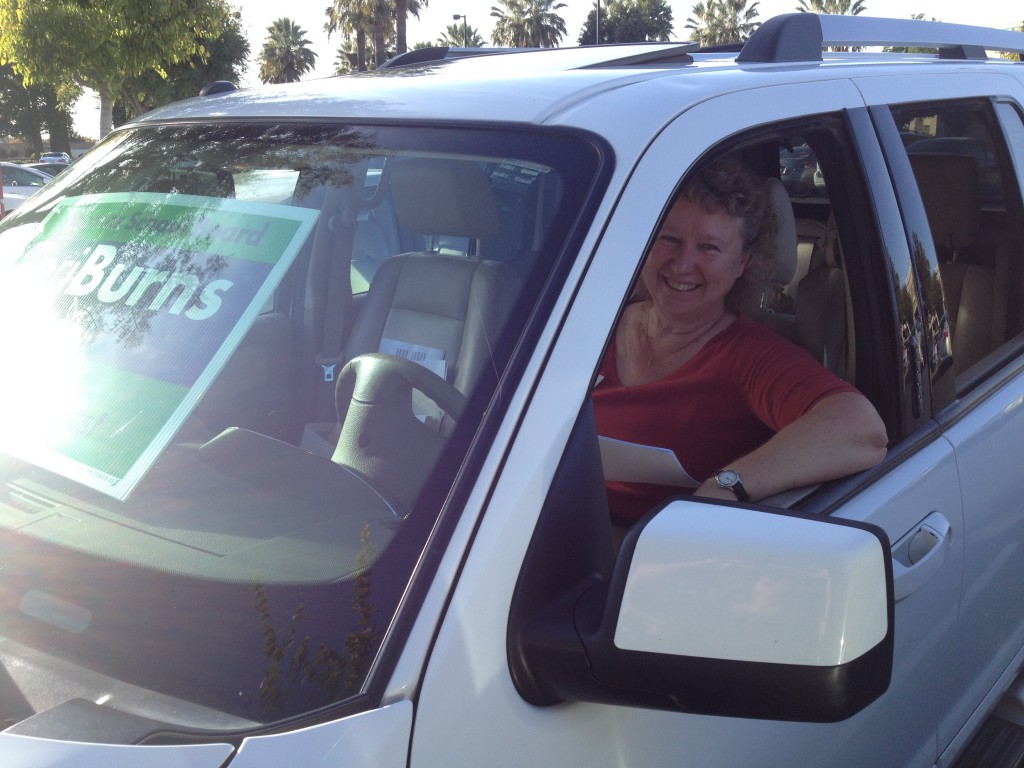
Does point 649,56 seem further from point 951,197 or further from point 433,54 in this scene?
point 951,197

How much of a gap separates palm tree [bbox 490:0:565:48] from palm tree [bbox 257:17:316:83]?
10.3 meters

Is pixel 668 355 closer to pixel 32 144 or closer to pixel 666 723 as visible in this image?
pixel 666 723

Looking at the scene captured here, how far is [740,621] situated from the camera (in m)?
1.07

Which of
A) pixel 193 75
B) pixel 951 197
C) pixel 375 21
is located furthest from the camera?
pixel 375 21

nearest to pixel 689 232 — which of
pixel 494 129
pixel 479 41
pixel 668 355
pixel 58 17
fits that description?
pixel 668 355

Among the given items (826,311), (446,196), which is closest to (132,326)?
(446,196)

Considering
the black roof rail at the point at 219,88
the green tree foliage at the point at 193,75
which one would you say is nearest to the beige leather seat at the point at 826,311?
the black roof rail at the point at 219,88

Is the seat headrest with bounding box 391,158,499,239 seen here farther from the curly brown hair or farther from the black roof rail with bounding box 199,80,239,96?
the black roof rail with bounding box 199,80,239,96

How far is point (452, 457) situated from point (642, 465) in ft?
2.46

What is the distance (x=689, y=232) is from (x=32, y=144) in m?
56.3

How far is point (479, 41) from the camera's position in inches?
2149

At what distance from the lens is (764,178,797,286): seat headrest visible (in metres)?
2.22

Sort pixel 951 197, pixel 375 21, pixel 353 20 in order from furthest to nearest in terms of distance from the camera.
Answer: pixel 353 20 < pixel 375 21 < pixel 951 197

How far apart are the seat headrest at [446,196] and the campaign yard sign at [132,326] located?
0.54 ft
